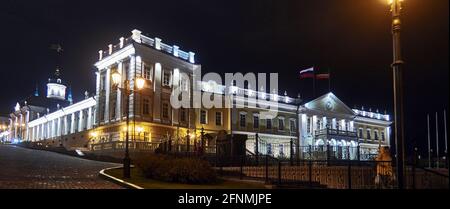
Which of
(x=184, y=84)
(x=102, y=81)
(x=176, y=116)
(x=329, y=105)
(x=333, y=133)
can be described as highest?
(x=102, y=81)

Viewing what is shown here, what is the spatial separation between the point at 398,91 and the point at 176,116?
40445 millimetres

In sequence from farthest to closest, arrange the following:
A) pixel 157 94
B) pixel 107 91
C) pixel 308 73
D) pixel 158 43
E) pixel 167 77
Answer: pixel 308 73 < pixel 107 91 < pixel 167 77 < pixel 158 43 < pixel 157 94

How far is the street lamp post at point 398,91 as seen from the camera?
11.2 meters

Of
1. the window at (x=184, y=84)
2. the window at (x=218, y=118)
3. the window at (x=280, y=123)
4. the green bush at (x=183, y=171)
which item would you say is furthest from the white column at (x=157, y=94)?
the green bush at (x=183, y=171)

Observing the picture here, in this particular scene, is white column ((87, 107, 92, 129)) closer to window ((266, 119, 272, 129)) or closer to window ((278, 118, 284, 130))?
window ((266, 119, 272, 129))

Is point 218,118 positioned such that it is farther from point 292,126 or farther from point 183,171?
point 183,171

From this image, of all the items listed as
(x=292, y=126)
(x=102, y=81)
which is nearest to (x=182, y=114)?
(x=102, y=81)

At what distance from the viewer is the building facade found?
149ft

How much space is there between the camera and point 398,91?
11.5m

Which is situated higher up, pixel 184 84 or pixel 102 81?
pixel 102 81

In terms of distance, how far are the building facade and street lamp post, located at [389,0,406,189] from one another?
17802 millimetres

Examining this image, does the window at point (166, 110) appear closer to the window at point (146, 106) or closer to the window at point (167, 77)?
the window at point (167, 77)
